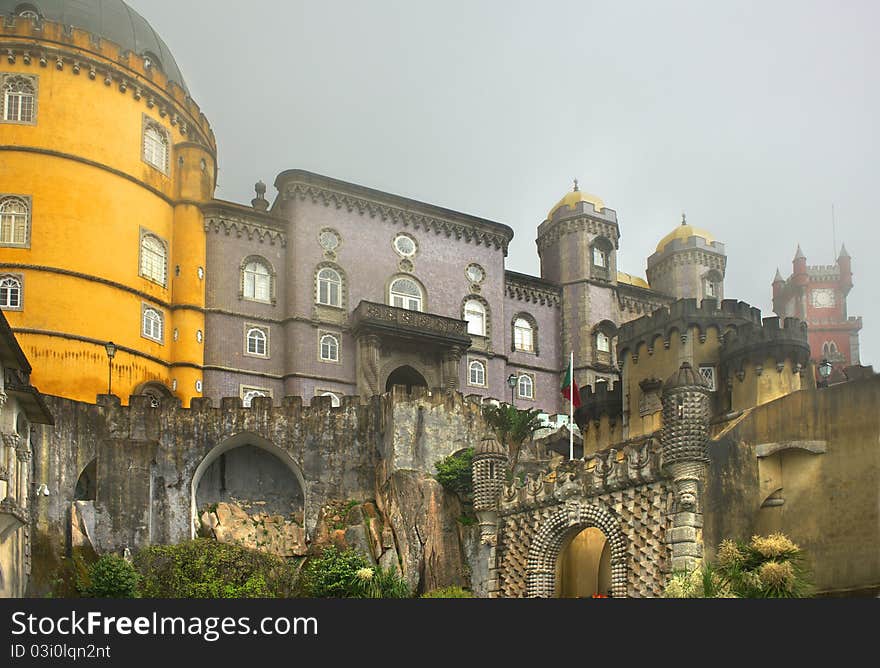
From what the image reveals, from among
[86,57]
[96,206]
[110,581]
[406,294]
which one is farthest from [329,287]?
[110,581]

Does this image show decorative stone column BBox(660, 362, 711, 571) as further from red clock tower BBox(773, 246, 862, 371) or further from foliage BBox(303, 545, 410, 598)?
red clock tower BBox(773, 246, 862, 371)

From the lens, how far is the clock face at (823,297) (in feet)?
357

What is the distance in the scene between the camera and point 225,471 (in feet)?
157

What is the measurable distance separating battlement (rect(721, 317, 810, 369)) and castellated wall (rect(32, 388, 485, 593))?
10.5 meters

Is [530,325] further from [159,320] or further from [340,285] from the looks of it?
[159,320]

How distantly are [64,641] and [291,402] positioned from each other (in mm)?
27343

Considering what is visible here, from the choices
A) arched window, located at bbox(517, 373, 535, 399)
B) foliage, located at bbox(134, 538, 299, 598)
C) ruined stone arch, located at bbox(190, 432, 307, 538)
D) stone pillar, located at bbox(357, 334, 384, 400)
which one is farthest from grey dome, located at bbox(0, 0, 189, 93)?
foliage, located at bbox(134, 538, 299, 598)

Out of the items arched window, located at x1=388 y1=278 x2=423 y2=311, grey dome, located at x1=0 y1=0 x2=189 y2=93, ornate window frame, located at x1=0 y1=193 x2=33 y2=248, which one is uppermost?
grey dome, located at x1=0 y1=0 x2=189 y2=93

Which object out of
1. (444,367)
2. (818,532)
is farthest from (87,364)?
(818,532)

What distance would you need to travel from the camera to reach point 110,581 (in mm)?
39312

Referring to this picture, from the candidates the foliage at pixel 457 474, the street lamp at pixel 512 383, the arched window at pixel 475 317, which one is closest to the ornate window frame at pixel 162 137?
the arched window at pixel 475 317

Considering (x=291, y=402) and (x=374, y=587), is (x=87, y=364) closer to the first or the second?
(x=291, y=402)

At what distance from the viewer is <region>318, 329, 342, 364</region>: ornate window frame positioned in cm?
5828

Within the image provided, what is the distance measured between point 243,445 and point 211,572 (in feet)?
25.0
